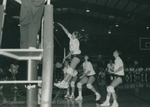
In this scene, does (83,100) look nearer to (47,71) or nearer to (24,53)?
(24,53)

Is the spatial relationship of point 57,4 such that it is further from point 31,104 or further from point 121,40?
point 31,104

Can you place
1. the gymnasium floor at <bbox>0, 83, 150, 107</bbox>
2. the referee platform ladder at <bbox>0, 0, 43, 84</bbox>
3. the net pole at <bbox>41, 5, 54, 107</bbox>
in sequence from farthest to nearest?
the gymnasium floor at <bbox>0, 83, 150, 107</bbox>
the referee platform ladder at <bbox>0, 0, 43, 84</bbox>
the net pole at <bbox>41, 5, 54, 107</bbox>

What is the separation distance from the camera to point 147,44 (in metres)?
27.3

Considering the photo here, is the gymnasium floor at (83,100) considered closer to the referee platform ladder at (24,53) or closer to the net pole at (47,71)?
the referee platform ladder at (24,53)

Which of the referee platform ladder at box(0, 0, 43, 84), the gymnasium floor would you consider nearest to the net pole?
the referee platform ladder at box(0, 0, 43, 84)

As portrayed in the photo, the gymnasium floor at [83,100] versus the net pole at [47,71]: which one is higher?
the net pole at [47,71]

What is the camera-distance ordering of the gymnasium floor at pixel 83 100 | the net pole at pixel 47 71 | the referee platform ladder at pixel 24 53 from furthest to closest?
the gymnasium floor at pixel 83 100
the referee platform ladder at pixel 24 53
the net pole at pixel 47 71

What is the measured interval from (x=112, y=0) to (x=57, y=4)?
4.68m

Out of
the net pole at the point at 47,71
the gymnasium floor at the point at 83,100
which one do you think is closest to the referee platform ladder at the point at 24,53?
the net pole at the point at 47,71

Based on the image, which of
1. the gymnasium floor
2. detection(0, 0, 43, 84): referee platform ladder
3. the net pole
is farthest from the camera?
the gymnasium floor

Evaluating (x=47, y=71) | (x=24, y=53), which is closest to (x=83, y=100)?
(x=24, y=53)

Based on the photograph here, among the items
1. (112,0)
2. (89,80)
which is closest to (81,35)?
(112,0)

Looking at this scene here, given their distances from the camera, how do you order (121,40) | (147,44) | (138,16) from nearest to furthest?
1. (138,16)
2. (147,44)
3. (121,40)

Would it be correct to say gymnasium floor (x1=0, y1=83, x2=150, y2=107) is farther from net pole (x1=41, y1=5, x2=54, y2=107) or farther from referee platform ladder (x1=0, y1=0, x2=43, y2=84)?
net pole (x1=41, y1=5, x2=54, y2=107)
